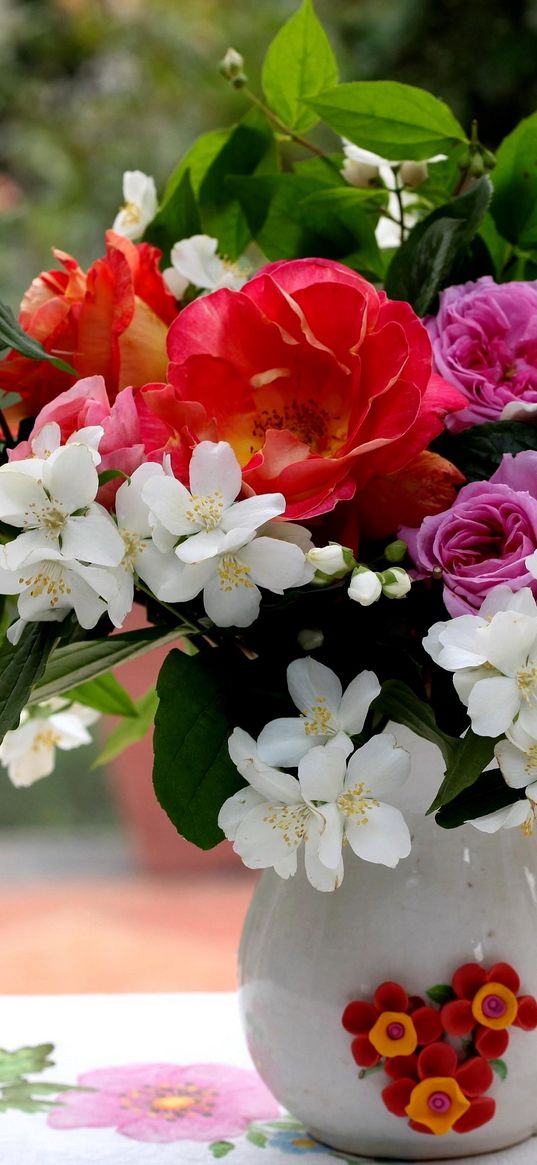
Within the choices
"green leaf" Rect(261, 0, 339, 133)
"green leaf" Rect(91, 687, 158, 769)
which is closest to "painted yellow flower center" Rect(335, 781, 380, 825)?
"green leaf" Rect(91, 687, 158, 769)

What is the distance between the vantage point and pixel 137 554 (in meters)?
0.42

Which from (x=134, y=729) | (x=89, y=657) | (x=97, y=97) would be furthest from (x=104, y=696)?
(x=97, y=97)

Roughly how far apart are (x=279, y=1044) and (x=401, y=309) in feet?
1.00

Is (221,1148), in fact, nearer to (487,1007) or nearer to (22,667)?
(487,1007)

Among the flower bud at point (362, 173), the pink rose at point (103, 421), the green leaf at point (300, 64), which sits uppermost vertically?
the green leaf at point (300, 64)

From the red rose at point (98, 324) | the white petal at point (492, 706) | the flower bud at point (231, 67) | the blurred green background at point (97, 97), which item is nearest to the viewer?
the white petal at point (492, 706)

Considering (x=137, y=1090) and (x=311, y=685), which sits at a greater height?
(x=311, y=685)

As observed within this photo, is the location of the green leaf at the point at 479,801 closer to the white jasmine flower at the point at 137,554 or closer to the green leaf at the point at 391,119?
the white jasmine flower at the point at 137,554

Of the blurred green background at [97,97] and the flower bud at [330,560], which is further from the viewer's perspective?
the blurred green background at [97,97]

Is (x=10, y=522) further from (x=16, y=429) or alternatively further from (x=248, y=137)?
(x=248, y=137)

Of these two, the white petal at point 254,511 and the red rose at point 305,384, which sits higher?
the red rose at point 305,384

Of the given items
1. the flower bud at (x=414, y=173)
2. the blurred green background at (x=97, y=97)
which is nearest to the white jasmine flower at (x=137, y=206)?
the flower bud at (x=414, y=173)

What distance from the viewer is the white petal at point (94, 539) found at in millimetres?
407

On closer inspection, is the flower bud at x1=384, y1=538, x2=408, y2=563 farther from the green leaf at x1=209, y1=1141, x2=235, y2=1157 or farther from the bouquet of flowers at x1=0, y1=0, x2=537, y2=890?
the green leaf at x1=209, y1=1141, x2=235, y2=1157
